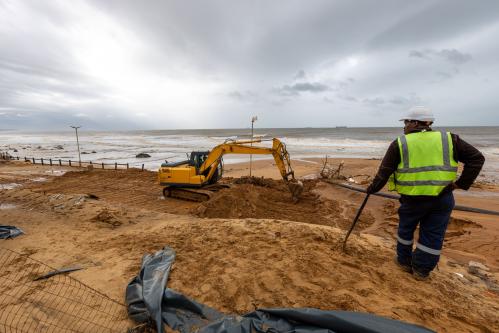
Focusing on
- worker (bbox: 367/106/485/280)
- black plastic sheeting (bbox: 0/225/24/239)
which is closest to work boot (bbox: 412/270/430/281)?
worker (bbox: 367/106/485/280)

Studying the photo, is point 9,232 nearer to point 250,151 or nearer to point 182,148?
point 250,151

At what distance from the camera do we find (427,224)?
3.53 metres

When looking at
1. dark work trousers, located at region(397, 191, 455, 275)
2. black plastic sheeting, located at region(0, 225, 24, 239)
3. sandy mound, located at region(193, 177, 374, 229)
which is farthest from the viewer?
sandy mound, located at region(193, 177, 374, 229)

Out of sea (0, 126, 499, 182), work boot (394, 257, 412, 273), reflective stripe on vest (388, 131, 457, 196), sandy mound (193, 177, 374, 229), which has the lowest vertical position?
sea (0, 126, 499, 182)

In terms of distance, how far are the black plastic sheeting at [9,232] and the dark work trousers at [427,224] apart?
783 centimetres

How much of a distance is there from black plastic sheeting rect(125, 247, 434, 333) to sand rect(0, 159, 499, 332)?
11.0 inches

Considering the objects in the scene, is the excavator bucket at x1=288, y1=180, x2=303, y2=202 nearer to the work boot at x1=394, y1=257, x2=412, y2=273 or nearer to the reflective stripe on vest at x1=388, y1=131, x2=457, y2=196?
the work boot at x1=394, y1=257, x2=412, y2=273

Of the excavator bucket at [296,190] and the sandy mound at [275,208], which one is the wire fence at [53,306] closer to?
the sandy mound at [275,208]

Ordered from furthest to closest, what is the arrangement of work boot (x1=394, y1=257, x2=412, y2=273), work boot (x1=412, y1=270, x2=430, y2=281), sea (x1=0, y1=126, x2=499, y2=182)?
sea (x1=0, y1=126, x2=499, y2=182) < work boot (x1=394, y1=257, x2=412, y2=273) < work boot (x1=412, y1=270, x2=430, y2=281)

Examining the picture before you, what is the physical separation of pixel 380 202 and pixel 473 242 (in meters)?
3.67

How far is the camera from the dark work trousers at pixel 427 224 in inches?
134

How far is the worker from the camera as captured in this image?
326 centimetres

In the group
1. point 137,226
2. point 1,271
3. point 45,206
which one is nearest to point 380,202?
point 137,226

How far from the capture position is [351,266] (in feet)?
13.0
